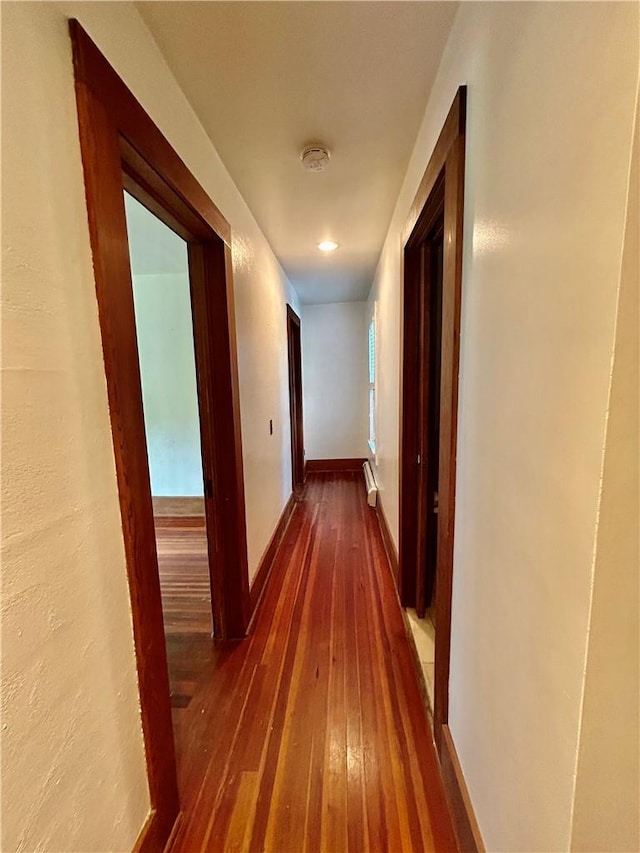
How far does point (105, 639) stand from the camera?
2.78ft

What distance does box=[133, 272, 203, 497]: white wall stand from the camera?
3.51 m

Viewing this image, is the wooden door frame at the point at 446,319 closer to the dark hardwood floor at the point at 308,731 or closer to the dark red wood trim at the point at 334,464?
the dark hardwood floor at the point at 308,731

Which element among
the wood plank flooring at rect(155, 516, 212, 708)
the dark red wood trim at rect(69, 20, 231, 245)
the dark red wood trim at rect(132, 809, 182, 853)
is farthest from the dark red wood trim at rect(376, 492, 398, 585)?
the dark red wood trim at rect(69, 20, 231, 245)

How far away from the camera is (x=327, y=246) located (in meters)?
2.86

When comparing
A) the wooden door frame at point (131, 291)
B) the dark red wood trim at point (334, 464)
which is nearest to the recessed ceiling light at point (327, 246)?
the wooden door frame at point (131, 291)

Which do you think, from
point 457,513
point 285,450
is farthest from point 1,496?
point 285,450

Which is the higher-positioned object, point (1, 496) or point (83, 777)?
point (1, 496)

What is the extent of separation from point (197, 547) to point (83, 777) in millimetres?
2418

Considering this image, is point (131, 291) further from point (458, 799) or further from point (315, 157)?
point (458, 799)

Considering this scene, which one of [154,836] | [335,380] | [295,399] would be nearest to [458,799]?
[154,836]

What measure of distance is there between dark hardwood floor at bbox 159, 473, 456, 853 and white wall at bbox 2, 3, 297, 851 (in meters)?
0.37

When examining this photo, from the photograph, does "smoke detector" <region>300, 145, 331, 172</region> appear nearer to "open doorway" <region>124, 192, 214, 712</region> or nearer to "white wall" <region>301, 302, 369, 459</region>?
"open doorway" <region>124, 192, 214, 712</region>

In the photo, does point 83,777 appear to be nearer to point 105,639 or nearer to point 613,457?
point 105,639

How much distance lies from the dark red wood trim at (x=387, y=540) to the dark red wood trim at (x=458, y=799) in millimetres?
1175
